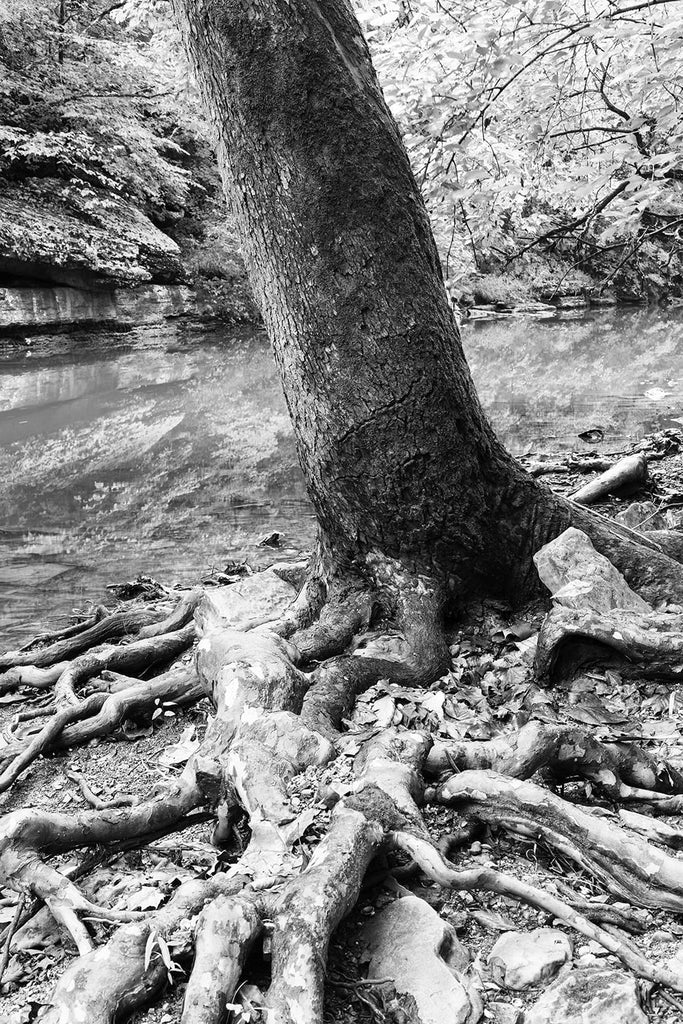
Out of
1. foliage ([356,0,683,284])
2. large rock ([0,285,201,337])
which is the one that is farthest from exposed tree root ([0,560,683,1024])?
large rock ([0,285,201,337])

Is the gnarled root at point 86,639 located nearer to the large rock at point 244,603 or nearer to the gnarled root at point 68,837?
the large rock at point 244,603

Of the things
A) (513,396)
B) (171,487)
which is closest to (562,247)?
(513,396)

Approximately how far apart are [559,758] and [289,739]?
41.2 inches

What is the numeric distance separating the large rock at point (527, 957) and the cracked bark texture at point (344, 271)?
2.15 meters

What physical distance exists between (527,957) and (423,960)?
0.29 meters

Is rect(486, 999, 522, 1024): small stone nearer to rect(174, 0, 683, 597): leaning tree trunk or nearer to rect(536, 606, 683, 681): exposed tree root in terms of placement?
rect(536, 606, 683, 681): exposed tree root

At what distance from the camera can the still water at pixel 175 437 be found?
8.12 m

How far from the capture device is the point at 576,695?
3889mm

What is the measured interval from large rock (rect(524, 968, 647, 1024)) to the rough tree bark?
1.52ft

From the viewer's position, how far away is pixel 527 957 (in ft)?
7.66

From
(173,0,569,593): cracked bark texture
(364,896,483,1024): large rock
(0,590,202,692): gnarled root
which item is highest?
(173,0,569,593): cracked bark texture

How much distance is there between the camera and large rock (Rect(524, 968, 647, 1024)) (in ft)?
6.79

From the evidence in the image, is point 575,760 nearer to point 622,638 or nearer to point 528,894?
point 528,894

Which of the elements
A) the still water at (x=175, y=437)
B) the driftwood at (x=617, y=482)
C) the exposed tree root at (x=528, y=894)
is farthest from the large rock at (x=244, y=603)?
the driftwood at (x=617, y=482)
